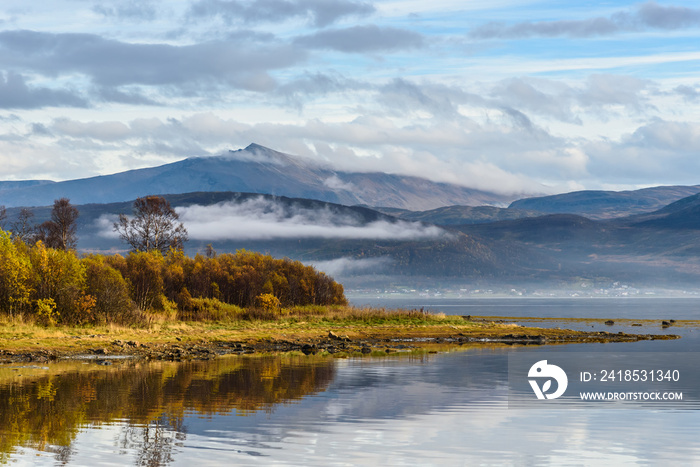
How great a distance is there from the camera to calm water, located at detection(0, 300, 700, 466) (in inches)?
754

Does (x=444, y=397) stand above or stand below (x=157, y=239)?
below

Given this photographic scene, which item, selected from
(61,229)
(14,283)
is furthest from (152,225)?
(14,283)

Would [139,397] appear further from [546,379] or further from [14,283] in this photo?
[14,283]

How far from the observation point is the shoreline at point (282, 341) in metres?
42.4

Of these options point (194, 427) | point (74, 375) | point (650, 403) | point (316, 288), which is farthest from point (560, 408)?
point (316, 288)

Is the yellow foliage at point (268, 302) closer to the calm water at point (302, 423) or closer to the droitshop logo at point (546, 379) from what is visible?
the droitshop logo at point (546, 379)

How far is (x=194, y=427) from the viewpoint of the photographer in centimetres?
2253

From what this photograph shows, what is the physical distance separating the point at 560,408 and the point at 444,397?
162 inches

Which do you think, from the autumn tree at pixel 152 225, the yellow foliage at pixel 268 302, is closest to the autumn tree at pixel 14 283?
the yellow foliage at pixel 268 302

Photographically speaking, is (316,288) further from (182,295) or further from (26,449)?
(26,449)

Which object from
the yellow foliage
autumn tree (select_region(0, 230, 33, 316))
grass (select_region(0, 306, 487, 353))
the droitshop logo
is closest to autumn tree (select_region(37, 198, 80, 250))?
the yellow foliage

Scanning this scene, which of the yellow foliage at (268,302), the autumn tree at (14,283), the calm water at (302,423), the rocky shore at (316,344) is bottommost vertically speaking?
the rocky shore at (316,344)

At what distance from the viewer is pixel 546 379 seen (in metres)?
36.4

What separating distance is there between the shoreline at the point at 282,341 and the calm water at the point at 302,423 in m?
5.65
